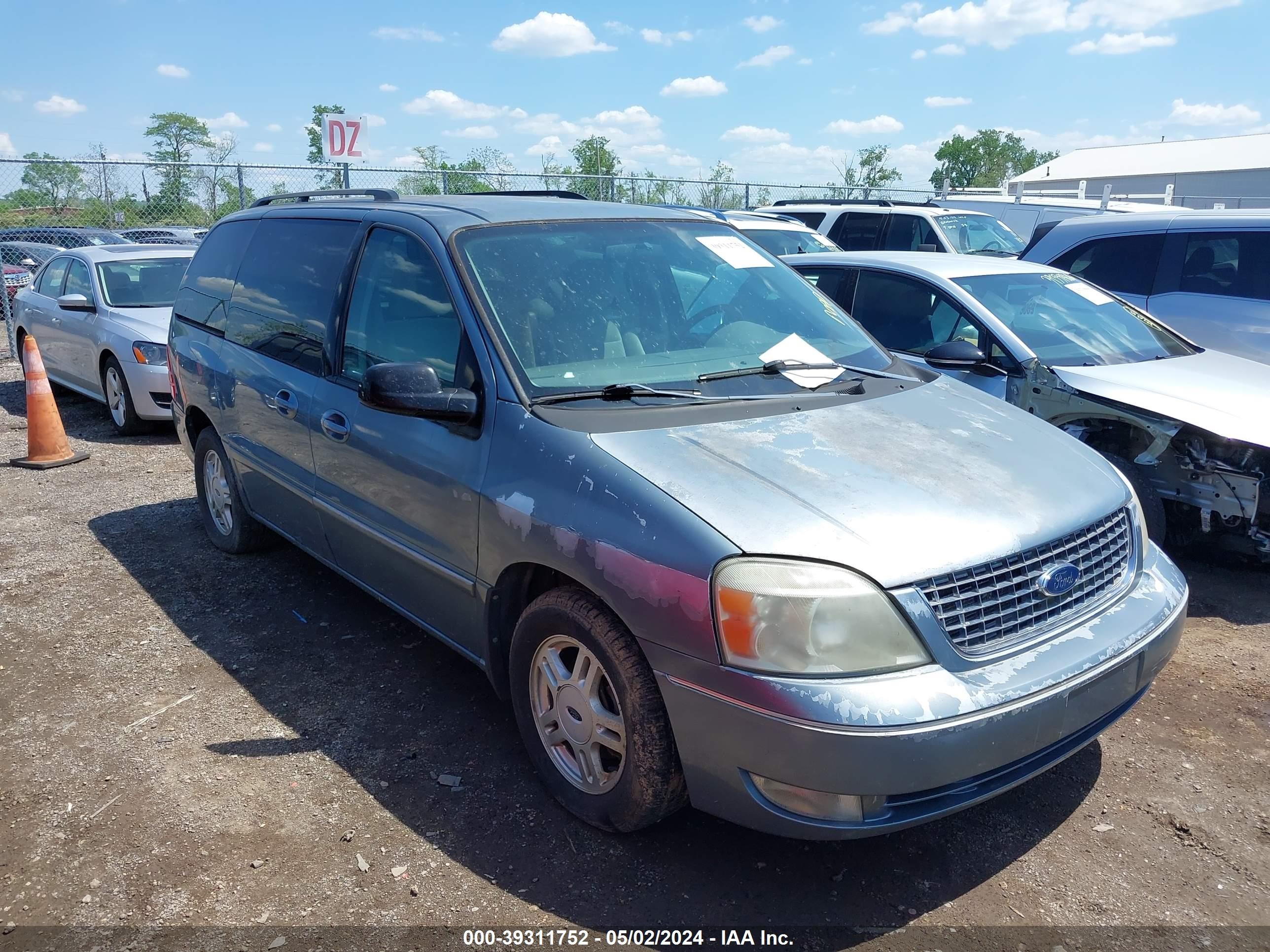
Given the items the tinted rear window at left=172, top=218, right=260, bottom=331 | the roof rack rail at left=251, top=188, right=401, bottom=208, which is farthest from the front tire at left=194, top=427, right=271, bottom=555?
the roof rack rail at left=251, top=188, right=401, bottom=208

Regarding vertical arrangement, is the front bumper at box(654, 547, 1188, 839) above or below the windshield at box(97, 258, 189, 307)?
below

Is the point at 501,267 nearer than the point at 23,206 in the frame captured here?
Yes

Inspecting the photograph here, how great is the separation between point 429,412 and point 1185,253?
6286mm

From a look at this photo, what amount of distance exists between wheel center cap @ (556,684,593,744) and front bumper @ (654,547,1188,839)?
390mm

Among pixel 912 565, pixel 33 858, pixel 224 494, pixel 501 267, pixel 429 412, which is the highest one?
pixel 501 267

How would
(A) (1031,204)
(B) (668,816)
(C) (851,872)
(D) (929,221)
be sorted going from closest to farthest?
(C) (851,872) → (B) (668,816) → (D) (929,221) → (A) (1031,204)

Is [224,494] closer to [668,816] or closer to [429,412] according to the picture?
[429,412]

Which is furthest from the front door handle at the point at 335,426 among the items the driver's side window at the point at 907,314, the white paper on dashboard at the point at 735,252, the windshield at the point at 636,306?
the driver's side window at the point at 907,314

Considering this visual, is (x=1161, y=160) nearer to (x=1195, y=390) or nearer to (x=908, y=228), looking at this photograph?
(x=908, y=228)

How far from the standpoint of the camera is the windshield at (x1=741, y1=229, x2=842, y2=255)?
36.2 feet

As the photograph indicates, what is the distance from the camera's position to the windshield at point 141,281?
8.87m

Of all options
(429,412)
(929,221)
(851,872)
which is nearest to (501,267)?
(429,412)

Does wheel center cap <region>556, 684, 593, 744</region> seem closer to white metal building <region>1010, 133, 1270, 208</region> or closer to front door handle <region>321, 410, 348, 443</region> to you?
front door handle <region>321, 410, 348, 443</region>

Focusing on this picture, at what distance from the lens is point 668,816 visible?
2.98m
